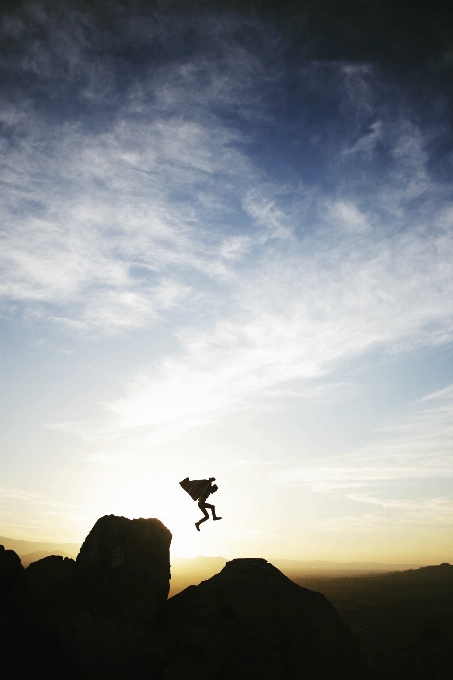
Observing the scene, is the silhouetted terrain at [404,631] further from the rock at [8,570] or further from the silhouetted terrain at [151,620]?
the rock at [8,570]

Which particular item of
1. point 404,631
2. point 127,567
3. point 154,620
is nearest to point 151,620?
point 154,620

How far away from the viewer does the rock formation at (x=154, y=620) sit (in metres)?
11.2

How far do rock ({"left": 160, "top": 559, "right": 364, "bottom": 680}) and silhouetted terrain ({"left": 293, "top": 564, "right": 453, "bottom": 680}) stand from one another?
2541mm

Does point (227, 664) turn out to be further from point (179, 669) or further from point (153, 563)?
point (153, 563)

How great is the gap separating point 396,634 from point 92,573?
946 inches

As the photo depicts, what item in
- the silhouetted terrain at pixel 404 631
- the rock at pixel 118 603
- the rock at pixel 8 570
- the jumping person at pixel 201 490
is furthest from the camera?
the silhouetted terrain at pixel 404 631

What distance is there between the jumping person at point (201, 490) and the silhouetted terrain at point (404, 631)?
8.43 m

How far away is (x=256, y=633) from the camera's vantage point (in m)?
13.5

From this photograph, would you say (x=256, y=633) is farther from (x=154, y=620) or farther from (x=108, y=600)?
(x=108, y=600)

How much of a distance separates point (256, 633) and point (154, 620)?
3547 mm

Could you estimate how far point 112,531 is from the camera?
574 inches

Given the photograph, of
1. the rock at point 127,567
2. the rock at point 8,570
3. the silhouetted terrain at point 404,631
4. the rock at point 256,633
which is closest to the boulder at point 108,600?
the rock at point 127,567

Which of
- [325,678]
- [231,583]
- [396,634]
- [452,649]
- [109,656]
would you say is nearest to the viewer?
[109,656]

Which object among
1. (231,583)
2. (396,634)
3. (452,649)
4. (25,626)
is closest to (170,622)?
(231,583)
